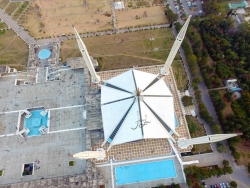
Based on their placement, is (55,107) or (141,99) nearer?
(141,99)

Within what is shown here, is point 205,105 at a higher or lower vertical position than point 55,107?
lower

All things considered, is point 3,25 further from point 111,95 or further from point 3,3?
point 111,95

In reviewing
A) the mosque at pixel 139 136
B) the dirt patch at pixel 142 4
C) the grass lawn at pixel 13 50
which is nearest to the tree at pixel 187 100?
the mosque at pixel 139 136

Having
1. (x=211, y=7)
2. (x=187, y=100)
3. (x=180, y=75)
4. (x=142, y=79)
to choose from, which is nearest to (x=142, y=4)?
(x=211, y=7)

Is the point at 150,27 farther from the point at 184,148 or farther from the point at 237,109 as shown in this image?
the point at 184,148

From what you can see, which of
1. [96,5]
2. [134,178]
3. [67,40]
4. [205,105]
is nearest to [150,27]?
[96,5]

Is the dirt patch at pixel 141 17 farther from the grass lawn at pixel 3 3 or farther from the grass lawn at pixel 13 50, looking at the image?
the grass lawn at pixel 3 3

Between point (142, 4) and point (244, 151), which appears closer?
point (244, 151)
